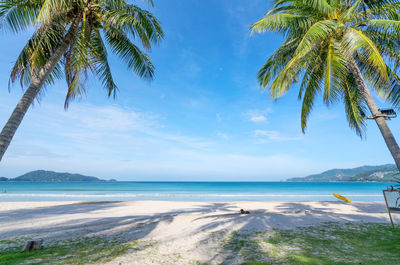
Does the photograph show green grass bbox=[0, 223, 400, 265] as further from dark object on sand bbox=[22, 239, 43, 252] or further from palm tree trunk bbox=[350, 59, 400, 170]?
palm tree trunk bbox=[350, 59, 400, 170]

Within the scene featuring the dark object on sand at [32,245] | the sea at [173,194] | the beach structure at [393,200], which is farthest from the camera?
the sea at [173,194]

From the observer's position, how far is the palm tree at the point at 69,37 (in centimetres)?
425

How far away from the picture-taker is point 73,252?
3.89m

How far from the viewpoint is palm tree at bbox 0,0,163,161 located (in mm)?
4254

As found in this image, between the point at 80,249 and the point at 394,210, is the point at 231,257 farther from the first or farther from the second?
the point at 394,210

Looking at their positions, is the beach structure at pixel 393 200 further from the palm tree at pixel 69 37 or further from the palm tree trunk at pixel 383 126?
the palm tree at pixel 69 37

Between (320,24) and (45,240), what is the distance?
9.13 m

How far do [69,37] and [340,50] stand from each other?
763 centimetres

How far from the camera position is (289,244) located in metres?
4.26

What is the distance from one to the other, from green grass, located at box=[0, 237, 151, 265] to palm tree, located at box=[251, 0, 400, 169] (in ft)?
20.8

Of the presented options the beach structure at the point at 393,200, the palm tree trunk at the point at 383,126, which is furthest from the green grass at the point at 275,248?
the palm tree trunk at the point at 383,126

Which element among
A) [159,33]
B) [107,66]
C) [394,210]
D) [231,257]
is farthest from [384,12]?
[107,66]

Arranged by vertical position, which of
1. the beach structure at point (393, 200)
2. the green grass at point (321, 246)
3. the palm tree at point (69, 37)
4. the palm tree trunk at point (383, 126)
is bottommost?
the green grass at point (321, 246)

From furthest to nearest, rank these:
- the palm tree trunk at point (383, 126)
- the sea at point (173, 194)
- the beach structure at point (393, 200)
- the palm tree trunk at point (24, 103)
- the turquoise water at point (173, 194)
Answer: the turquoise water at point (173, 194) → the sea at point (173, 194) → the beach structure at point (393, 200) → the palm tree trunk at point (383, 126) → the palm tree trunk at point (24, 103)
